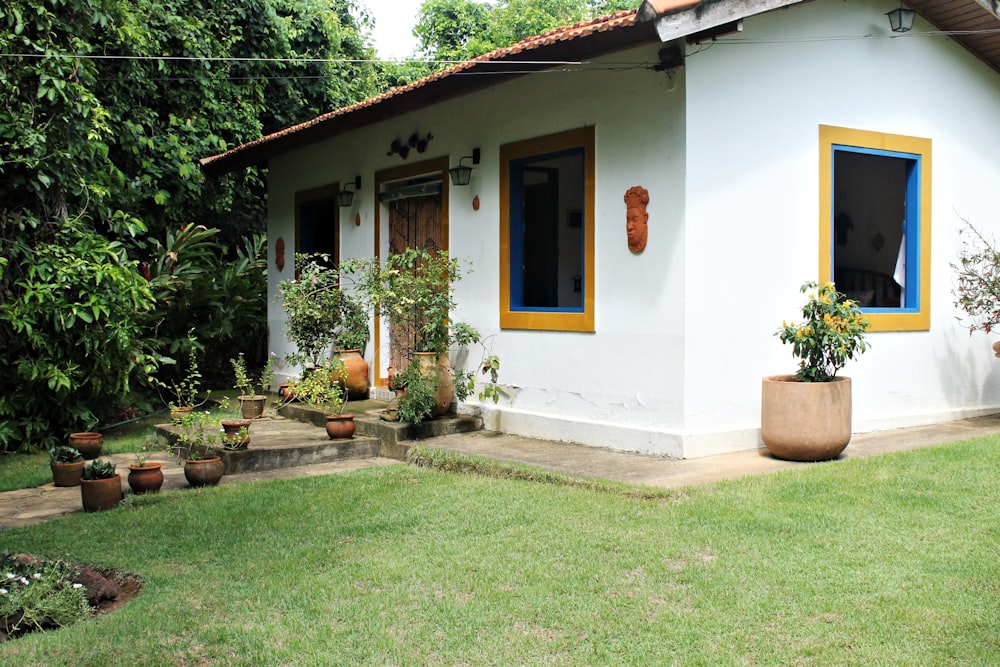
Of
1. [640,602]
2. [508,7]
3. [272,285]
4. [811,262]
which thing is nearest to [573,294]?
[811,262]

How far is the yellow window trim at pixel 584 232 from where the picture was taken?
7969mm

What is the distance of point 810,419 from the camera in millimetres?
6918

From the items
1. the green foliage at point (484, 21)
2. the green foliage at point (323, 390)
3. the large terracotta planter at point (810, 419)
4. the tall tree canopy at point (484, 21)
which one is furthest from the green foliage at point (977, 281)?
the tall tree canopy at point (484, 21)

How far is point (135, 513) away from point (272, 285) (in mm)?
7384

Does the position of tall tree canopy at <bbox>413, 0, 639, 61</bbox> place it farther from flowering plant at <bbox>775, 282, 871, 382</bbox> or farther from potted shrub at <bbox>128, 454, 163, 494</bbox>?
potted shrub at <bbox>128, 454, 163, 494</bbox>

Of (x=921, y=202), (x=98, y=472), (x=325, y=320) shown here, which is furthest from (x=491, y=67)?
(x=98, y=472)

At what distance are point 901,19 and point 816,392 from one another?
3.69 metres

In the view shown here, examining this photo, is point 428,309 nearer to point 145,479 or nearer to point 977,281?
point 145,479

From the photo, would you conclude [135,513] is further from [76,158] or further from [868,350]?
[868,350]

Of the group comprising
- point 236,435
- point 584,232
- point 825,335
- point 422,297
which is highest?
point 584,232

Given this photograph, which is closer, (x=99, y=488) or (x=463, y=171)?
(x=99, y=488)

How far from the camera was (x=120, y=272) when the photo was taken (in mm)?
8555

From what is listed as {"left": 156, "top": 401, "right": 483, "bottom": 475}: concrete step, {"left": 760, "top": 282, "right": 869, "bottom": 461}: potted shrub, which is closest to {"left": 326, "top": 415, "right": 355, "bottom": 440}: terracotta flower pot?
{"left": 156, "top": 401, "right": 483, "bottom": 475}: concrete step

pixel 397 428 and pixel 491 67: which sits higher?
pixel 491 67
